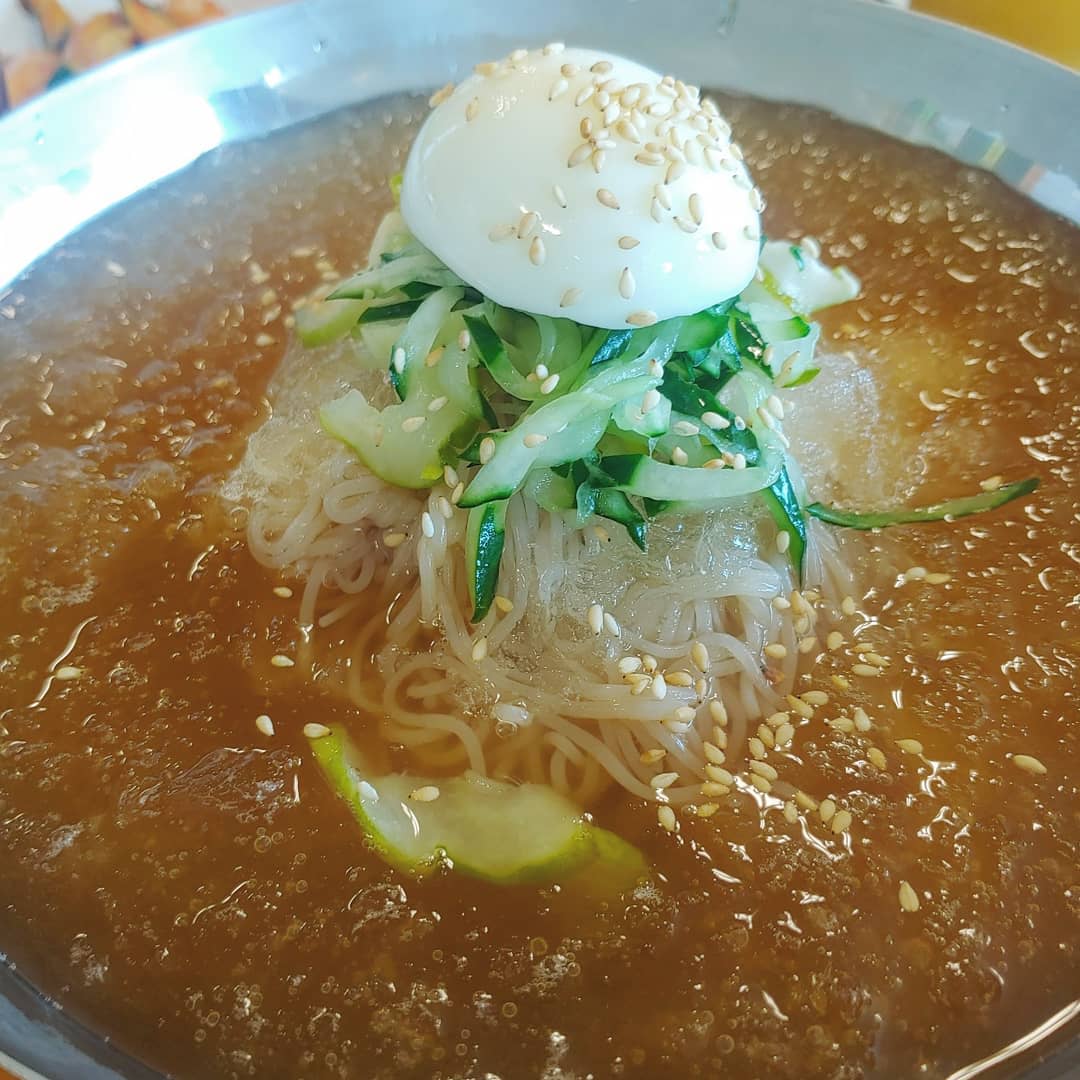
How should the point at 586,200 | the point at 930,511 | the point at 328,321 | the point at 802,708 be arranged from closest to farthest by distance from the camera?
the point at 586,200 < the point at 802,708 < the point at 930,511 < the point at 328,321

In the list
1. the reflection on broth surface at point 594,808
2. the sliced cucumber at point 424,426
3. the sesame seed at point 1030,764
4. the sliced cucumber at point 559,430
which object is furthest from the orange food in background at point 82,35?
the sesame seed at point 1030,764

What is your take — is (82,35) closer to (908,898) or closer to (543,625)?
(543,625)

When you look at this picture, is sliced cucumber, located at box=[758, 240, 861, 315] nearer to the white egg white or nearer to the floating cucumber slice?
the white egg white

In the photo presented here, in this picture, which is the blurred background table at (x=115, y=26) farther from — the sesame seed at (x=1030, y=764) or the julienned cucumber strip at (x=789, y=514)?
the sesame seed at (x=1030, y=764)

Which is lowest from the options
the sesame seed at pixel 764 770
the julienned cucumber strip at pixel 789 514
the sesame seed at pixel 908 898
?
the sesame seed at pixel 908 898

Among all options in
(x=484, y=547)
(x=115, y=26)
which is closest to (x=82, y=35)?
(x=115, y=26)

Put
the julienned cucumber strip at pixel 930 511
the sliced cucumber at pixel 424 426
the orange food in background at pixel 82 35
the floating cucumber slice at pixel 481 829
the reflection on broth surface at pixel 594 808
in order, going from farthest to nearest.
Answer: the orange food in background at pixel 82 35
the julienned cucumber strip at pixel 930 511
the sliced cucumber at pixel 424 426
the floating cucumber slice at pixel 481 829
the reflection on broth surface at pixel 594 808

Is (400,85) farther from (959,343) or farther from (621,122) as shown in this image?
(959,343)
